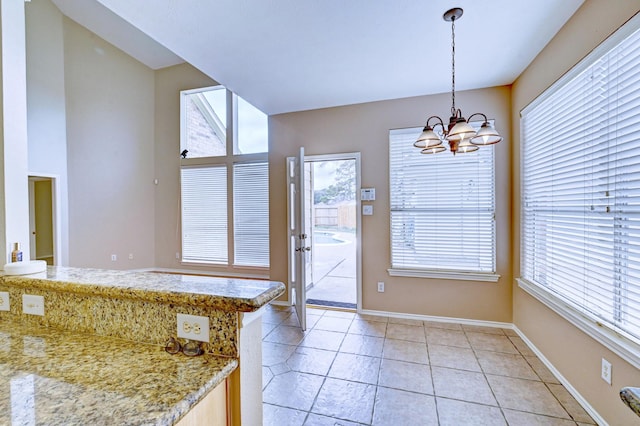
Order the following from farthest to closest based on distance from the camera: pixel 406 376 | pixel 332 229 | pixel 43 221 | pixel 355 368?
pixel 332 229 < pixel 43 221 < pixel 355 368 < pixel 406 376

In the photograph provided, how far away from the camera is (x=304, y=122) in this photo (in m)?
3.72

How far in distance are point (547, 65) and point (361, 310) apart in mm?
3060

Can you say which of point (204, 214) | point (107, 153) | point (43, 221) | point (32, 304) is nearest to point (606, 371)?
point (32, 304)

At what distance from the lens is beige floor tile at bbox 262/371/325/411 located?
1914 millimetres

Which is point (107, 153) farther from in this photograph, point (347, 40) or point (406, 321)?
point (406, 321)

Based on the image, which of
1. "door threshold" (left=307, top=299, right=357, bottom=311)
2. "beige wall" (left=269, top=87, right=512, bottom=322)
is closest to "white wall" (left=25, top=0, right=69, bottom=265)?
"beige wall" (left=269, top=87, right=512, bottom=322)

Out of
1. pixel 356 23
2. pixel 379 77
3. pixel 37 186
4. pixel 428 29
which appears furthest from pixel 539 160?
pixel 37 186

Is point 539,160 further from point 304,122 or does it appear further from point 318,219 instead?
point 318,219

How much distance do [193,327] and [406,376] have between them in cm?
197

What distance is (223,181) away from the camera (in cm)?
536

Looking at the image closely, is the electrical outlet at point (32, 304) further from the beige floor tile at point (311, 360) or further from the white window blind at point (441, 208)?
the white window blind at point (441, 208)

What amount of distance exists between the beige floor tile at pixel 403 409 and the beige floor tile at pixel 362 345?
0.52m

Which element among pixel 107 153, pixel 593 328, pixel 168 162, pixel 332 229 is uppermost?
pixel 107 153

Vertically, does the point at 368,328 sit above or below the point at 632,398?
below
